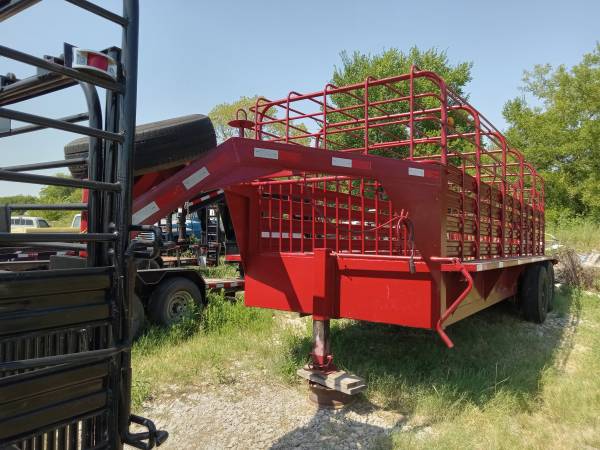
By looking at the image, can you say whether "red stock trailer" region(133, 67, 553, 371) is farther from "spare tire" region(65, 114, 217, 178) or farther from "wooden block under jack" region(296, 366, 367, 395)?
"spare tire" region(65, 114, 217, 178)

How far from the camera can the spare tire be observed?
389 centimetres

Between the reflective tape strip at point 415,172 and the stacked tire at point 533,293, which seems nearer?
the reflective tape strip at point 415,172

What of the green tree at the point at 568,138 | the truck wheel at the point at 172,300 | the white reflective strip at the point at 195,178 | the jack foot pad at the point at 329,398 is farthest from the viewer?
the green tree at the point at 568,138

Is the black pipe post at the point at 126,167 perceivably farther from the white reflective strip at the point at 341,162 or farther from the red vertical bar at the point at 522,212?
the red vertical bar at the point at 522,212

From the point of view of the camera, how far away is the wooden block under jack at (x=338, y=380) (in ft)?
11.8

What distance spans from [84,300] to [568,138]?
24516 mm

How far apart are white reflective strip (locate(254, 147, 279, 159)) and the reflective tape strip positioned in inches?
42.1

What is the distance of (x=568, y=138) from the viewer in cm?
2192

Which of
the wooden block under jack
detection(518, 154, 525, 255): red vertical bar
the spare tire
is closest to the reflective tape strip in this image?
the wooden block under jack

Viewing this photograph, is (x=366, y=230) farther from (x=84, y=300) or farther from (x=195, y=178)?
(x=84, y=300)

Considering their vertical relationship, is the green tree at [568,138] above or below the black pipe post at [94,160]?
above

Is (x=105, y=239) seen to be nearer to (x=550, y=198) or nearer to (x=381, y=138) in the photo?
(x=381, y=138)

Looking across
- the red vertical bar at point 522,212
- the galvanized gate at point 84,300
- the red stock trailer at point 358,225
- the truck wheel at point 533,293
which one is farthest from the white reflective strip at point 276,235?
the truck wheel at point 533,293

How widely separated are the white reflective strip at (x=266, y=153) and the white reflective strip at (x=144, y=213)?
69 centimetres
